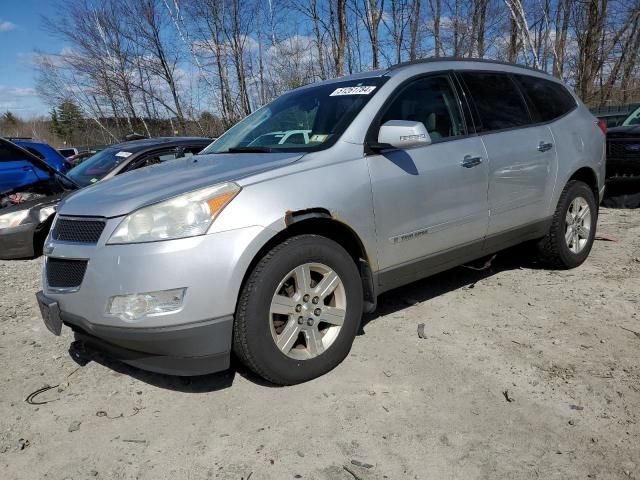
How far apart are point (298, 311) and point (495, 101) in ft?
8.00

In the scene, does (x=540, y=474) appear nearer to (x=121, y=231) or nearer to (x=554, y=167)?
(x=121, y=231)

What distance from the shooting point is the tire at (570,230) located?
4.51 meters

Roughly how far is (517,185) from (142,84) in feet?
55.2

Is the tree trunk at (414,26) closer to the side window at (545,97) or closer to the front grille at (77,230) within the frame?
the side window at (545,97)

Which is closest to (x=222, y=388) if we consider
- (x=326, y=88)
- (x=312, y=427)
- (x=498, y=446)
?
(x=312, y=427)

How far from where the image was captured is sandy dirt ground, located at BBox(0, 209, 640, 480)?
2.24m

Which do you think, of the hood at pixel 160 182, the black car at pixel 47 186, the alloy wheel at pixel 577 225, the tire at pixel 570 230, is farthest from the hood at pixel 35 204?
the alloy wheel at pixel 577 225

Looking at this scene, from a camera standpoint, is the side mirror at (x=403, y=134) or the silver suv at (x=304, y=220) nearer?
the silver suv at (x=304, y=220)

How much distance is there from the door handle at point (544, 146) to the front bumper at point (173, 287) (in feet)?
8.83

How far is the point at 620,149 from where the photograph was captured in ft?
23.2

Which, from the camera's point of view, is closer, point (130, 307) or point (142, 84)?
point (130, 307)

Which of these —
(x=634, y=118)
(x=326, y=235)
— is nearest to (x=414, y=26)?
(x=634, y=118)

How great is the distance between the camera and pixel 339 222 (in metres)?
2.95

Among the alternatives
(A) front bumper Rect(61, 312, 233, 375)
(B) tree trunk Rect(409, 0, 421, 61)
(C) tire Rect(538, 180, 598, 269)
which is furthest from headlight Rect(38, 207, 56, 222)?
(B) tree trunk Rect(409, 0, 421, 61)
